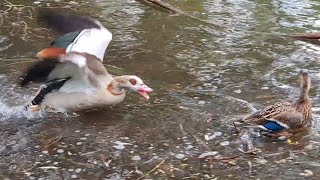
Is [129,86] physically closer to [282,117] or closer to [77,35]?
[77,35]

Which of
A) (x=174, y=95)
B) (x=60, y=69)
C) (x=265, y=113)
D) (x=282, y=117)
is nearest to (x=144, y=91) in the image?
(x=174, y=95)

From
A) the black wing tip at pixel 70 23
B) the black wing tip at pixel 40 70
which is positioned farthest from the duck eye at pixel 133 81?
the black wing tip at pixel 70 23

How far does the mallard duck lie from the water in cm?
10

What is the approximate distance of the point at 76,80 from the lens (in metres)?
5.54

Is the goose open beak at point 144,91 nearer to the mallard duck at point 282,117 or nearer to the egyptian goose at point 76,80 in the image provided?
the egyptian goose at point 76,80

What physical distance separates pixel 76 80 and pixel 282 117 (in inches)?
63.4

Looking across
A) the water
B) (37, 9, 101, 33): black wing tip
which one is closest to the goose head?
the water

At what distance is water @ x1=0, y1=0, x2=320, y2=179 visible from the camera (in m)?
4.66

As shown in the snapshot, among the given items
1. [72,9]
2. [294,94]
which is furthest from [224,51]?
[72,9]

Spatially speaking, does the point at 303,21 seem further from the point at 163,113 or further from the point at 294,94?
the point at 163,113

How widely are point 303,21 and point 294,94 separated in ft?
8.31

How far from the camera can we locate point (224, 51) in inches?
281

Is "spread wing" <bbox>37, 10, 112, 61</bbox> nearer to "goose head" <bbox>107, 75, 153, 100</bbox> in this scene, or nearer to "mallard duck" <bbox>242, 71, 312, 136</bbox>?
"goose head" <bbox>107, 75, 153, 100</bbox>

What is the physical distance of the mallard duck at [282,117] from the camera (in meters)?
5.00
